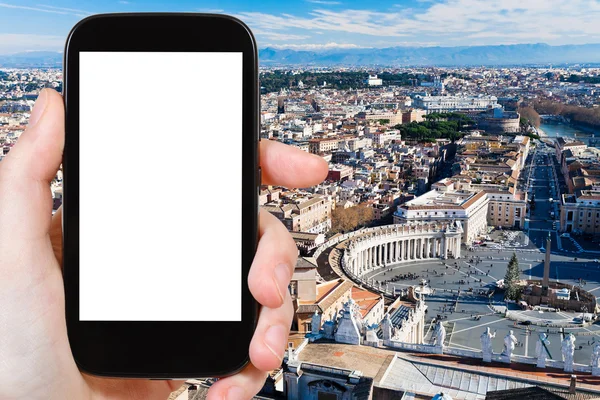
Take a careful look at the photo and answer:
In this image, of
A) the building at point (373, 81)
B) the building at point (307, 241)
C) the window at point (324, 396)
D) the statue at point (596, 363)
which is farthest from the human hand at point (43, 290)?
the building at point (373, 81)

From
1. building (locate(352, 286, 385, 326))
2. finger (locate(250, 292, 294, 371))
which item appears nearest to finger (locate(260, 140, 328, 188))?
finger (locate(250, 292, 294, 371))

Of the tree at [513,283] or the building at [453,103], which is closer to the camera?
the tree at [513,283]

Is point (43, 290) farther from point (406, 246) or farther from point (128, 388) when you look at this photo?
point (406, 246)

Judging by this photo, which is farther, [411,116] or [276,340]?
[411,116]

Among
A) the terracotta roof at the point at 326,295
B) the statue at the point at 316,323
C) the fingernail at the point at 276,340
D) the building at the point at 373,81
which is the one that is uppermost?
the building at the point at 373,81

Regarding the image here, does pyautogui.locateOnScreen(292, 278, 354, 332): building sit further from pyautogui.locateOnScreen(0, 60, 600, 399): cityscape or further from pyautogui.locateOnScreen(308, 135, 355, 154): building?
pyautogui.locateOnScreen(308, 135, 355, 154): building

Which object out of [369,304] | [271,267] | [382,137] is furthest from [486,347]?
[382,137]

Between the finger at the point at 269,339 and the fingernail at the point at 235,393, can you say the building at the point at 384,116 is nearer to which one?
the finger at the point at 269,339
